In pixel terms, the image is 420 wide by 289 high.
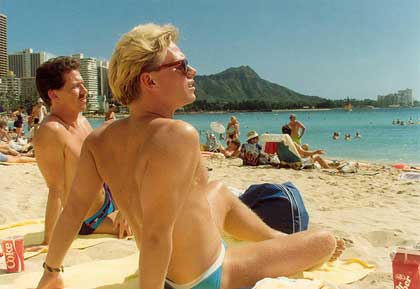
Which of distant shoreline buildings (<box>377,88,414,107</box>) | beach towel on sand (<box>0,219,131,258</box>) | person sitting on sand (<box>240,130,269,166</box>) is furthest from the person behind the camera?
distant shoreline buildings (<box>377,88,414,107</box>)

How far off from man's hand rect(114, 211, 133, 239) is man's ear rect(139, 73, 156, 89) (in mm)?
2142

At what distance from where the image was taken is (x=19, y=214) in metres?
4.64

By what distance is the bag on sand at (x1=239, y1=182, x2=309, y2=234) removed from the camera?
9.98 feet

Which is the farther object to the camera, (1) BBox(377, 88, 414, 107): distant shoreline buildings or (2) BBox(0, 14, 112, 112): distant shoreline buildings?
(1) BBox(377, 88, 414, 107): distant shoreline buildings

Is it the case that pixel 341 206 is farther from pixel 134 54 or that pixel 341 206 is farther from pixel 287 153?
pixel 134 54

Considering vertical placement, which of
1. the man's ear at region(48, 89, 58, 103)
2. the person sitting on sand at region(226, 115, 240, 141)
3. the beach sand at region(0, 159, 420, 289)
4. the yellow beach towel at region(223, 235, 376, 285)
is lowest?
the beach sand at region(0, 159, 420, 289)

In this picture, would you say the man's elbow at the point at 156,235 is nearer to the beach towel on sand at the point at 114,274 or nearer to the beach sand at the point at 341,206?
the beach towel on sand at the point at 114,274

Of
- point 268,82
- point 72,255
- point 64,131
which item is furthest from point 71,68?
point 268,82

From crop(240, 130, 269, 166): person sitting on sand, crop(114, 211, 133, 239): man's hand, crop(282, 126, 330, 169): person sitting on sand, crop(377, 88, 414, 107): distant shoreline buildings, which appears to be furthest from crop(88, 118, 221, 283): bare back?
crop(377, 88, 414, 107): distant shoreline buildings

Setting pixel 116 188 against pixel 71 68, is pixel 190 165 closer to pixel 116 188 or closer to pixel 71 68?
pixel 116 188

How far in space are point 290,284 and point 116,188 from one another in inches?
31.8

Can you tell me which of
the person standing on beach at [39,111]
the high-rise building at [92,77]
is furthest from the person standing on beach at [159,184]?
the high-rise building at [92,77]

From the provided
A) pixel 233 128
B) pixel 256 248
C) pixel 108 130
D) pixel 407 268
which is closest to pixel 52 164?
pixel 108 130

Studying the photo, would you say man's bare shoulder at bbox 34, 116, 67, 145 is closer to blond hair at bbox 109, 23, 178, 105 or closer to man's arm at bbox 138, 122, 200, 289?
blond hair at bbox 109, 23, 178, 105
